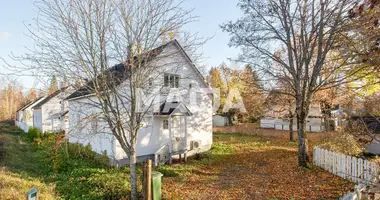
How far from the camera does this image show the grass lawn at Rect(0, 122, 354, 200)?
7.66 meters

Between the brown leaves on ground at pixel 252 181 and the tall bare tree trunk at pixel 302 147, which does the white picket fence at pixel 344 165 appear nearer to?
the brown leaves on ground at pixel 252 181

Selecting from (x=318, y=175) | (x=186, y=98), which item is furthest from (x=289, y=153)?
(x=186, y=98)

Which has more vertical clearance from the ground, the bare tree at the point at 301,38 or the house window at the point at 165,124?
the bare tree at the point at 301,38

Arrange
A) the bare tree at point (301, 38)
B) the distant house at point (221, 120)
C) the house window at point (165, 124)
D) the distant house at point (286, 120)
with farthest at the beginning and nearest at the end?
the distant house at point (221, 120), the distant house at point (286, 120), the house window at point (165, 124), the bare tree at point (301, 38)

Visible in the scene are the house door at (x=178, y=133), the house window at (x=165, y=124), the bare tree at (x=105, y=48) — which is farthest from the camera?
the house window at (x=165, y=124)

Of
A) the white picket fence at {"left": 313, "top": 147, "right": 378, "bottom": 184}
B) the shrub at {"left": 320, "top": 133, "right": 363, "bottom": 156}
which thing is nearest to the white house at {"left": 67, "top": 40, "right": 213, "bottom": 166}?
the white picket fence at {"left": 313, "top": 147, "right": 378, "bottom": 184}

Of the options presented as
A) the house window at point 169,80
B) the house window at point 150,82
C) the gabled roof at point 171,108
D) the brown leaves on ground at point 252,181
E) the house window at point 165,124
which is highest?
the house window at point 169,80

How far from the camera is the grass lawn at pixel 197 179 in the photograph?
766cm

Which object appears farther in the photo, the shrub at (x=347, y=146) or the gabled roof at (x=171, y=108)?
the gabled roof at (x=171, y=108)

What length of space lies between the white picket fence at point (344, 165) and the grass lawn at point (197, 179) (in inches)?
17.1

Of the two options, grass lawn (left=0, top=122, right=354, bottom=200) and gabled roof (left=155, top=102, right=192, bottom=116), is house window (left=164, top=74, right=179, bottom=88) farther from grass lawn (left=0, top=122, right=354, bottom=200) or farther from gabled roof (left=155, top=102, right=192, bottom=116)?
grass lawn (left=0, top=122, right=354, bottom=200)

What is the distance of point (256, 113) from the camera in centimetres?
2406

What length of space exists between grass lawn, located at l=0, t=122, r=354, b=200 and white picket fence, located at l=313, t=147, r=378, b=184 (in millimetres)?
436

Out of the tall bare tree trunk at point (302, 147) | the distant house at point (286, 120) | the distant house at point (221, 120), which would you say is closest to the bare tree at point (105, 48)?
the tall bare tree trunk at point (302, 147)
